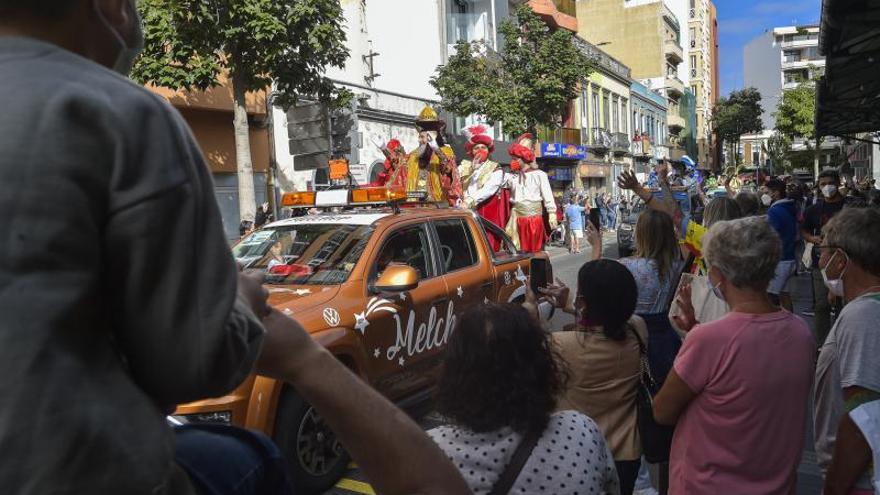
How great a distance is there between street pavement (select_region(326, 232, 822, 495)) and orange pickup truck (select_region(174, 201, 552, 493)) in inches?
5.8

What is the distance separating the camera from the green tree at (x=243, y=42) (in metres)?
11.1

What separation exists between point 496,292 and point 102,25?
5.37 meters

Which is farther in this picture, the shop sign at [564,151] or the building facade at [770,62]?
the building facade at [770,62]

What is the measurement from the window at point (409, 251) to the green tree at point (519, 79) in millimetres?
17429

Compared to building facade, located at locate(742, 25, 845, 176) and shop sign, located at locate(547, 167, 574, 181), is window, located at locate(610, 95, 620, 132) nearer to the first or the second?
shop sign, located at locate(547, 167, 574, 181)

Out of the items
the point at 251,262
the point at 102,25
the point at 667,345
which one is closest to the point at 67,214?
the point at 102,25

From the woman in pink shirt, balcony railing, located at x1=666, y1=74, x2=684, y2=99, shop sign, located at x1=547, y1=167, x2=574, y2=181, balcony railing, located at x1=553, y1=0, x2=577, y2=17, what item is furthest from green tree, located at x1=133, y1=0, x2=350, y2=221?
balcony railing, located at x1=666, y1=74, x2=684, y2=99

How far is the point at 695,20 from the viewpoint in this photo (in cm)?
7738

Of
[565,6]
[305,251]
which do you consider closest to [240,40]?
[305,251]

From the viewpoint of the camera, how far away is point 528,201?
8.19m

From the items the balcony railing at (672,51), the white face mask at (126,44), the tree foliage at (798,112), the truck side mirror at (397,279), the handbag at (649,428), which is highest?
the balcony railing at (672,51)

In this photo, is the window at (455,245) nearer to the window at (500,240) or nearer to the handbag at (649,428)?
the window at (500,240)

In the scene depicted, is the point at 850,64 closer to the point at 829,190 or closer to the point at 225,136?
the point at 829,190

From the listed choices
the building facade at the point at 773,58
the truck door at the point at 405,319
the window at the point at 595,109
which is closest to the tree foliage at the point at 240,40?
the truck door at the point at 405,319
